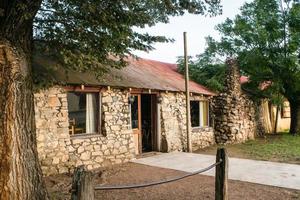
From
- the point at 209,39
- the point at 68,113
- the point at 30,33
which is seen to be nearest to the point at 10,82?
the point at 30,33

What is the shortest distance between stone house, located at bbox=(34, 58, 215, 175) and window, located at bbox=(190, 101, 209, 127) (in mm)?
82

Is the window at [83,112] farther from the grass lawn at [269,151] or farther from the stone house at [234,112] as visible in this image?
the stone house at [234,112]

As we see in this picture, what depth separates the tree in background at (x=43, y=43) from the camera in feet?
18.0

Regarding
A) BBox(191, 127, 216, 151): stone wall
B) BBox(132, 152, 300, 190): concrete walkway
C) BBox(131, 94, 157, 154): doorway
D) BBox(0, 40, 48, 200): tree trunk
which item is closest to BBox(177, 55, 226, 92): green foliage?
BBox(191, 127, 216, 151): stone wall

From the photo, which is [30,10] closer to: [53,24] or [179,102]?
[53,24]

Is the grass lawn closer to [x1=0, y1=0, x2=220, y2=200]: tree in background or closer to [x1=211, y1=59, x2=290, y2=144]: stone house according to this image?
[x1=211, y1=59, x2=290, y2=144]: stone house

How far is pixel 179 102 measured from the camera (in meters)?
14.2

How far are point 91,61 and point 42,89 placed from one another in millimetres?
2041

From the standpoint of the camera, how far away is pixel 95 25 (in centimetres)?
768

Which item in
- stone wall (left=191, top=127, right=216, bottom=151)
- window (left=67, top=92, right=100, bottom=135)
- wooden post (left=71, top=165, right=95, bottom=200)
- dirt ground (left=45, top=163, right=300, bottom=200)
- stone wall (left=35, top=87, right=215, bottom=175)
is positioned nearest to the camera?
wooden post (left=71, top=165, right=95, bottom=200)

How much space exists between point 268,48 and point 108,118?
11.3 metres

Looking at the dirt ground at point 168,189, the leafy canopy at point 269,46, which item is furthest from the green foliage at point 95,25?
the leafy canopy at point 269,46

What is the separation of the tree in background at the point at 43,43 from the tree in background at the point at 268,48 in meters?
10.3

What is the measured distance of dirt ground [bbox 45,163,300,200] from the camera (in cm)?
703
